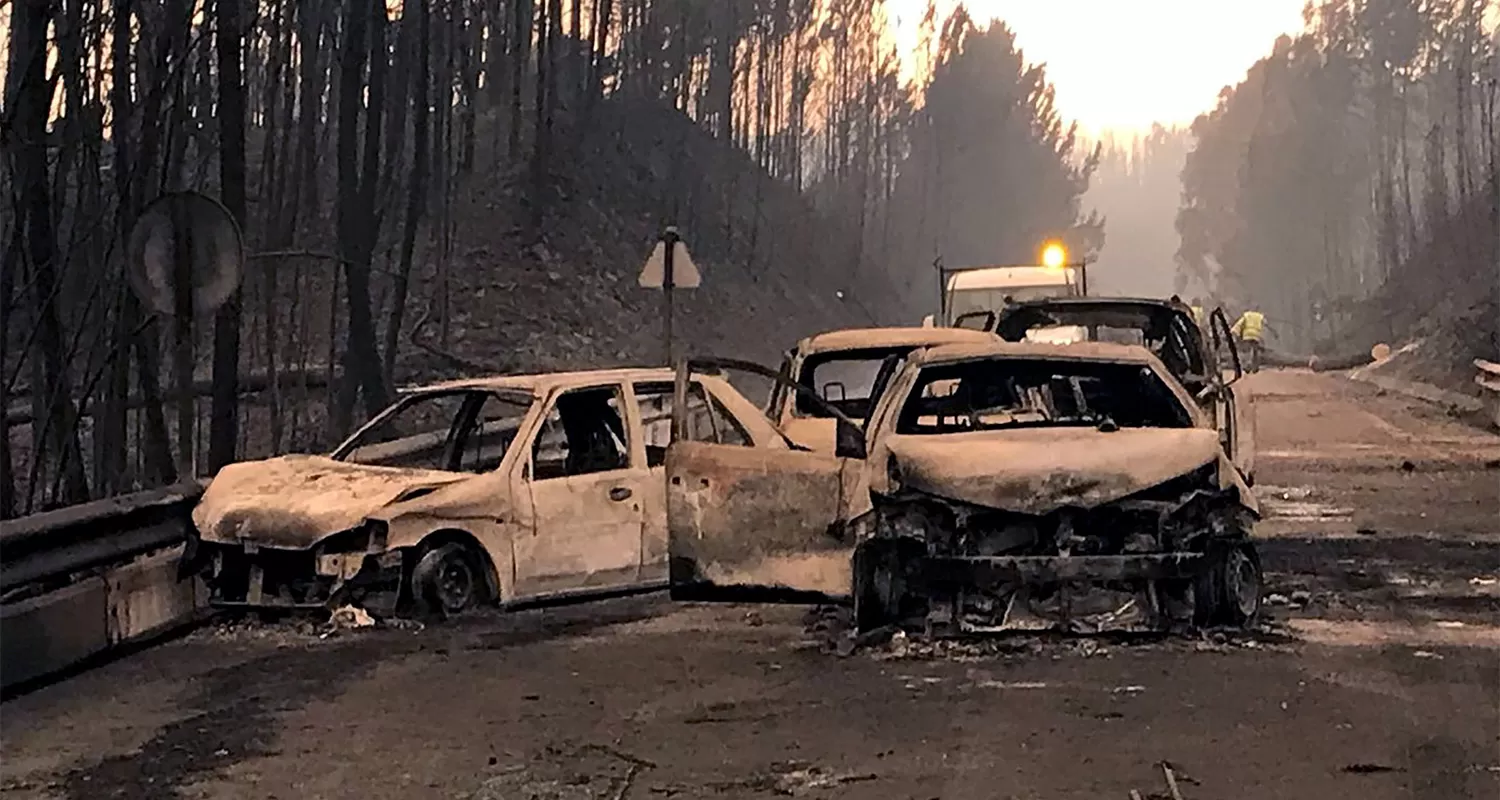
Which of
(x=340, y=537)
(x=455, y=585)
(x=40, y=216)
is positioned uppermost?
(x=40, y=216)

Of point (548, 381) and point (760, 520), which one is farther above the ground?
point (548, 381)

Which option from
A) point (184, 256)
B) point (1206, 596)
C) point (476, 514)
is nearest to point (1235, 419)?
point (1206, 596)

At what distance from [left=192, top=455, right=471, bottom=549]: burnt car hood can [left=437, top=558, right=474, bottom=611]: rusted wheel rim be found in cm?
46

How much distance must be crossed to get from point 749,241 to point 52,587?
181ft

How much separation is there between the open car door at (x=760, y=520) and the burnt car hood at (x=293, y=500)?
4.54ft

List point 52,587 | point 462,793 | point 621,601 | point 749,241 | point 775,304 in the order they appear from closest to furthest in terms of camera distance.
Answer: point 462,793 < point 52,587 < point 621,601 < point 775,304 < point 749,241

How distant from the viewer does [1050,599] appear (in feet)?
29.5

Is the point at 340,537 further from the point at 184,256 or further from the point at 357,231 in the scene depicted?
the point at 357,231

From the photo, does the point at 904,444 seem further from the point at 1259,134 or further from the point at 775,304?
the point at 1259,134

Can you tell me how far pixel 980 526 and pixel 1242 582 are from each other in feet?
4.43

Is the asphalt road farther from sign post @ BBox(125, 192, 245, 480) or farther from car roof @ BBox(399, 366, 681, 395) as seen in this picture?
sign post @ BBox(125, 192, 245, 480)

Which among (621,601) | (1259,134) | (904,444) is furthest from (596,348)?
(1259,134)

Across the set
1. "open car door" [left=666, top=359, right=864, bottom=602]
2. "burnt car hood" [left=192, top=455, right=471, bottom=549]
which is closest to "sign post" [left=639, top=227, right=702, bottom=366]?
"burnt car hood" [left=192, top=455, right=471, bottom=549]

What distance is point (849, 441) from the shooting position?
945 centimetres
